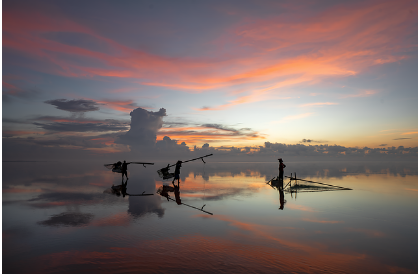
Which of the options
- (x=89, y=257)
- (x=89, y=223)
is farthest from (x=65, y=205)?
(x=89, y=257)

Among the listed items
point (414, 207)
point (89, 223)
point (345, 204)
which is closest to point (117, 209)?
point (89, 223)

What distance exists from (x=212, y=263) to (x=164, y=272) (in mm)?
1881

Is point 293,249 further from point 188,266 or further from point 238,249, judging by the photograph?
point 188,266

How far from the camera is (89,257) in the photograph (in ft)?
32.9

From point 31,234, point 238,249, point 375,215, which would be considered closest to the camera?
point 238,249

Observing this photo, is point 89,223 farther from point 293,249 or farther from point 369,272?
point 369,272

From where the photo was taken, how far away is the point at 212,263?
31.4 feet

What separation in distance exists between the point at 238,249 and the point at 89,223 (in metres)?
9.29

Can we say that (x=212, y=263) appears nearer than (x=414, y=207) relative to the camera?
Yes

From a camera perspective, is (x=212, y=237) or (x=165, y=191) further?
(x=165, y=191)

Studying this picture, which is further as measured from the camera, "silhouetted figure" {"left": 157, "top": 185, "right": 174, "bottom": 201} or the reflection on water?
"silhouetted figure" {"left": 157, "top": 185, "right": 174, "bottom": 201}

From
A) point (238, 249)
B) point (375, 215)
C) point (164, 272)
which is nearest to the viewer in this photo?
point (164, 272)

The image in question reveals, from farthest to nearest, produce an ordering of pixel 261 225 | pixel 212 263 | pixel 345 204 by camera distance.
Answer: pixel 345 204 < pixel 261 225 < pixel 212 263

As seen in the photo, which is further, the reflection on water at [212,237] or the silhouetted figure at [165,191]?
the silhouetted figure at [165,191]
